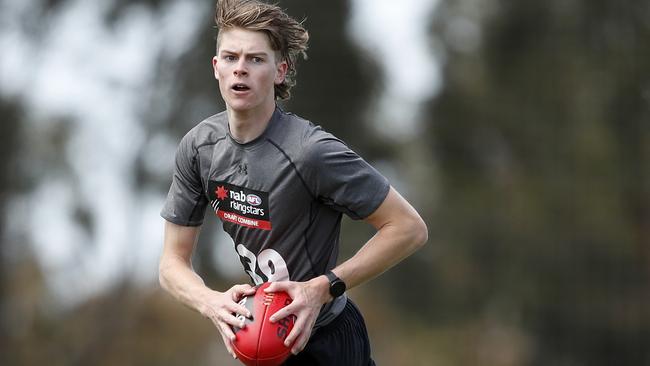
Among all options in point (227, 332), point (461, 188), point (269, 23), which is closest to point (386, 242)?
point (227, 332)

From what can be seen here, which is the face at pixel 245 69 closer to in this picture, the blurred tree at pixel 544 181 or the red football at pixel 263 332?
the red football at pixel 263 332

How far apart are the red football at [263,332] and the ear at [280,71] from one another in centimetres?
110

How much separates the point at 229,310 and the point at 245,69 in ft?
3.86

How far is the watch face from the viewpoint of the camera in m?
5.86

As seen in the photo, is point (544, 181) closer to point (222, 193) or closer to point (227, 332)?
point (222, 193)

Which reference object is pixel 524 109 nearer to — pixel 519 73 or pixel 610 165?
pixel 519 73

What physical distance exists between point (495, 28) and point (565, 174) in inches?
164

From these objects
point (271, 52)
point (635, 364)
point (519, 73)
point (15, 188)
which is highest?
point (271, 52)

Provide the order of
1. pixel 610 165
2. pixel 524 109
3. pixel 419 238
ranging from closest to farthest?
pixel 419 238 < pixel 610 165 < pixel 524 109

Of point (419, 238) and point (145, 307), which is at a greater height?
point (419, 238)

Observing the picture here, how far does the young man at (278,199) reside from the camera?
19.3 feet

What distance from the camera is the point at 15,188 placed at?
27562 mm

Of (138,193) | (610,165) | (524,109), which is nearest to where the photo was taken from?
(138,193)

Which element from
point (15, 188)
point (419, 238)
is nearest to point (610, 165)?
point (15, 188)
